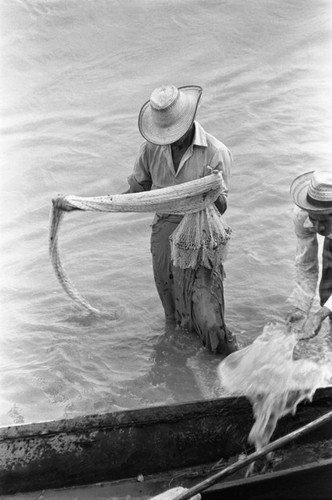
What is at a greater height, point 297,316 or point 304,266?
point 304,266

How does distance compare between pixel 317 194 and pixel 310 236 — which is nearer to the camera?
pixel 317 194

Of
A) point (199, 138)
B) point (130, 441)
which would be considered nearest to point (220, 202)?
point (199, 138)

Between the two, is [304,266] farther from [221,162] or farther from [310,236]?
[221,162]

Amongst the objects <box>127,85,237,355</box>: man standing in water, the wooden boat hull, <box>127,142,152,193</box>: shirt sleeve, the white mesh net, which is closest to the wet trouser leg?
<box>127,85,237,355</box>: man standing in water

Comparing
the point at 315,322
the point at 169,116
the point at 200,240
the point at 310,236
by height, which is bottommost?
the point at 315,322

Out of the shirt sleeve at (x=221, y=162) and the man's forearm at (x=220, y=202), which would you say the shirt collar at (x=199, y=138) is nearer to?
the shirt sleeve at (x=221, y=162)

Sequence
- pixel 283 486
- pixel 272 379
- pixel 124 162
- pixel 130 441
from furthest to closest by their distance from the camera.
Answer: pixel 124 162, pixel 272 379, pixel 130 441, pixel 283 486

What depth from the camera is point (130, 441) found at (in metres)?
4.77

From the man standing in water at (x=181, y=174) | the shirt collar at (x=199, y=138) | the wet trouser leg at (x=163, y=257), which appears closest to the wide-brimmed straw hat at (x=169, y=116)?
the man standing in water at (x=181, y=174)

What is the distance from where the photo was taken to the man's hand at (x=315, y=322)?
4.79 meters

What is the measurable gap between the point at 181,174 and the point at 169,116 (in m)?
0.43

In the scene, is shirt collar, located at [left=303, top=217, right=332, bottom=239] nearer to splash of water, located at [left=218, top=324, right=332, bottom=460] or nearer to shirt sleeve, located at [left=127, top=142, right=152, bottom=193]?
splash of water, located at [left=218, top=324, right=332, bottom=460]

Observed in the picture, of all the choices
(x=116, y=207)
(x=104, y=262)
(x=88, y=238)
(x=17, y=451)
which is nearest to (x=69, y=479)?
(x=17, y=451)

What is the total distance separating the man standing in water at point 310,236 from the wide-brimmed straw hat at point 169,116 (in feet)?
2.69
